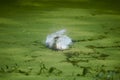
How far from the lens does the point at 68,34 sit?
3.97m

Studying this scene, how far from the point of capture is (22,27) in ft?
13.9

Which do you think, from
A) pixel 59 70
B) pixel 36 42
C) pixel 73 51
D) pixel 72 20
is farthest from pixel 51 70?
pixel 72 20

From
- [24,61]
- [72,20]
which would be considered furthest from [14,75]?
[72,20]

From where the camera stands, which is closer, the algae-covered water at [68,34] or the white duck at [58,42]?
the algae-covered water at [68,34]

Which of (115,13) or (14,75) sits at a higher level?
(115,13)

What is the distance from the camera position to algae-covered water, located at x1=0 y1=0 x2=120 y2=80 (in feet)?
9.63

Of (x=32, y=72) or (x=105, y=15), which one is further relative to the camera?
(x=105, y=15)

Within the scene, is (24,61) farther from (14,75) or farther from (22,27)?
(22,27)

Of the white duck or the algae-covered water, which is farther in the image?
the white duck

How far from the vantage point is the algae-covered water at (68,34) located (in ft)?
9.63

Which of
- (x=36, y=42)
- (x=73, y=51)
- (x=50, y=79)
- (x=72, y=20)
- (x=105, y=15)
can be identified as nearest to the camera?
(x=50, y=79)

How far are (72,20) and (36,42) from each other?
108 cm

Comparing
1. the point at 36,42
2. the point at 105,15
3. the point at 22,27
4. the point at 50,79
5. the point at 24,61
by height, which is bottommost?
the point at 50,79

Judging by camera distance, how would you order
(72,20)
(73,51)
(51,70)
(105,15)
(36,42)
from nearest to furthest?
(51,70) < (73,51) < (36,42) < (72,20) < (105,15)
